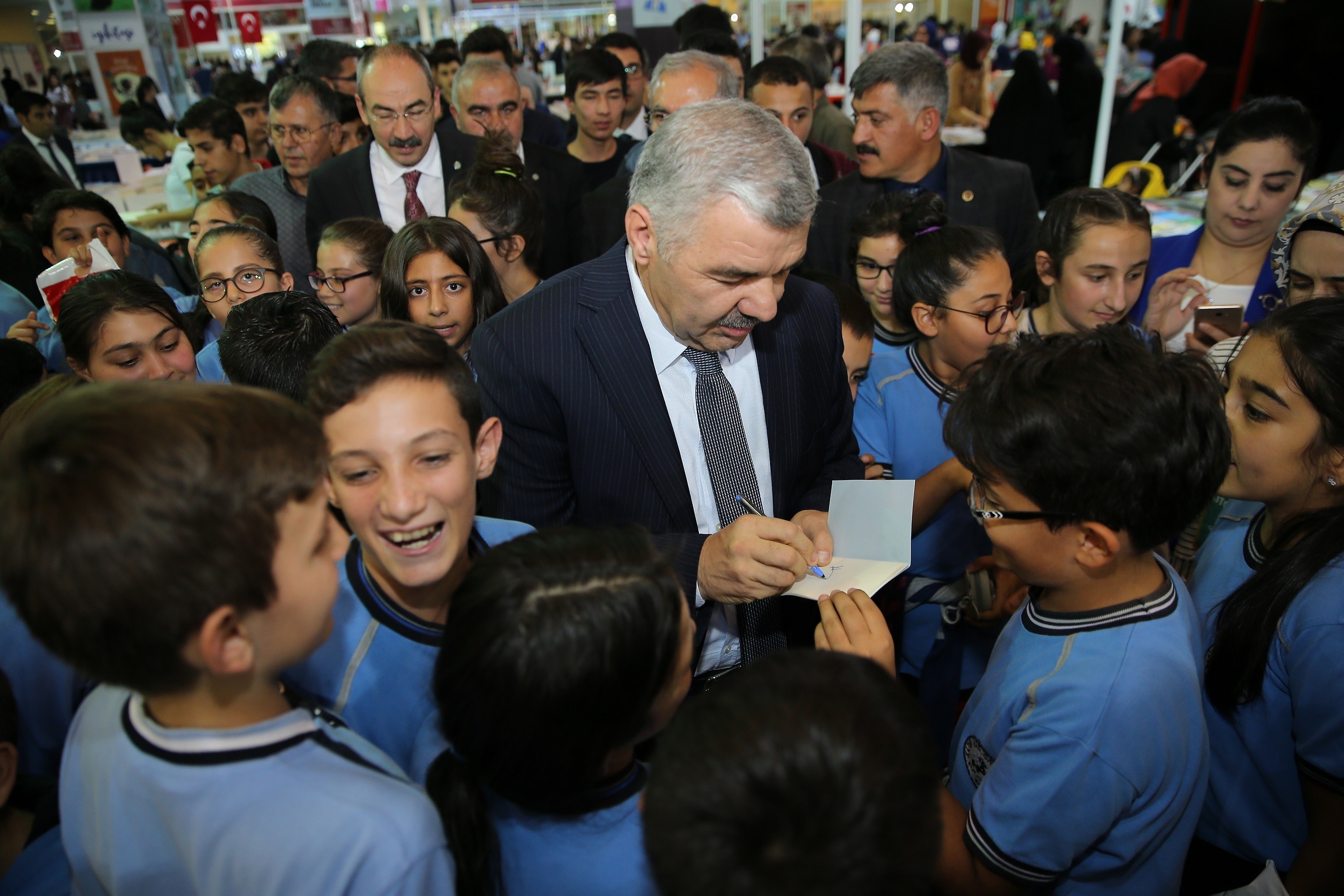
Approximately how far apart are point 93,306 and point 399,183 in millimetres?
1954

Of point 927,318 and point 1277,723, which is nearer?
point 1277,723

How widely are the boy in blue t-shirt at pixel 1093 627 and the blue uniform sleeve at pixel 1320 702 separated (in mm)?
191

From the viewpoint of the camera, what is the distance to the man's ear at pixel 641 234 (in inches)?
68.9

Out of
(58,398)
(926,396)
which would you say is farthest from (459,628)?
(926,396)

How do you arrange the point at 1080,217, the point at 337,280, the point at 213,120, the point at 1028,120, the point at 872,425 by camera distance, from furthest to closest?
the point at 1028,120
the point at 213,120
the point at 337,280
the point at 1080,217
the point at 872,425

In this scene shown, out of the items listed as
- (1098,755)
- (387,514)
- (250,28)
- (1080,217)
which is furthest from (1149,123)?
(250,28)

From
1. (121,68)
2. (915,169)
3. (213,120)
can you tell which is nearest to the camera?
(915,169)

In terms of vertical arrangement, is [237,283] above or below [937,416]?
above

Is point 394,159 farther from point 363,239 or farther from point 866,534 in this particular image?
point 866,534

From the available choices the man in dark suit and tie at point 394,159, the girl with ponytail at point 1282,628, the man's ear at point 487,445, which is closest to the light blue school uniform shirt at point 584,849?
the man's ear at point 487,445

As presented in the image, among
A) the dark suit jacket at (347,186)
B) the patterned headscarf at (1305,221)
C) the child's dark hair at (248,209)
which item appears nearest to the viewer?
the patterned headscarf at (1305,221)

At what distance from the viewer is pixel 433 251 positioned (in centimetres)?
276

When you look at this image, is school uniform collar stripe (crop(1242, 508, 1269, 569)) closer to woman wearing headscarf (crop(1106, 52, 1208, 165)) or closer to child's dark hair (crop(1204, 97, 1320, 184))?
child's dark hair (crop(1204, 97, 1320, 184))

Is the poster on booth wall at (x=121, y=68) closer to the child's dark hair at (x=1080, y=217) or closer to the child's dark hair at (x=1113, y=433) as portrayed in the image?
the child's dark hair at (x=1080, y=217)
